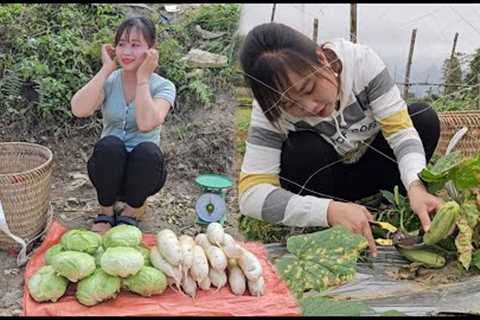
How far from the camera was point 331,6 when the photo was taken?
1.48m

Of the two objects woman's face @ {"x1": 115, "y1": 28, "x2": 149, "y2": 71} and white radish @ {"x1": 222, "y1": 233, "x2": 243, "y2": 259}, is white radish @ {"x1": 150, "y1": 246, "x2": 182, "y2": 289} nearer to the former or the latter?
white radish @ {"x1": 222, "y1": 233, "x2": 243, "y2": 259}

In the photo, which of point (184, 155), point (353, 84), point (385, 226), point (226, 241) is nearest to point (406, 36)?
point (353, 84)

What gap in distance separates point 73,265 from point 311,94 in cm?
62

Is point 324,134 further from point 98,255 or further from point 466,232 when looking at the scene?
point 98,255

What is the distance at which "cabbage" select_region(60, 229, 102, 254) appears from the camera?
1.49 metres

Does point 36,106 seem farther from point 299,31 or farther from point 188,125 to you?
point 299,31

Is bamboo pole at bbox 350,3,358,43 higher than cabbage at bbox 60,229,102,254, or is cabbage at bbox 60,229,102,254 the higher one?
bamboo pole at bbox 350,3,358,43

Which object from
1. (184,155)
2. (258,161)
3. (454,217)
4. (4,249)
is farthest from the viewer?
(184,155)

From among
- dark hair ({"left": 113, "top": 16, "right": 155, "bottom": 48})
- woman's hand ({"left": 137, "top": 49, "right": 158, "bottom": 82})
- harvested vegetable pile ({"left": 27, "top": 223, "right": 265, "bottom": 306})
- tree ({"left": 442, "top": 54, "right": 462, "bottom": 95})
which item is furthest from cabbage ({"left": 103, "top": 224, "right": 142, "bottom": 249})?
tree ({"left": 442, "top": 54, "right": 462, "bottom": 95})

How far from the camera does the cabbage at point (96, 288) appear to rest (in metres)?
1.39

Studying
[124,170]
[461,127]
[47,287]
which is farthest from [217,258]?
[461,127]

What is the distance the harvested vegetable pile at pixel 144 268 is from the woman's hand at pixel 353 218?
0.20 metres

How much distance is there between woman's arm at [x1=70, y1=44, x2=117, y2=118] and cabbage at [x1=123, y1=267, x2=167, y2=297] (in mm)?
640

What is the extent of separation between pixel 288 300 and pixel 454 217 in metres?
0.38
